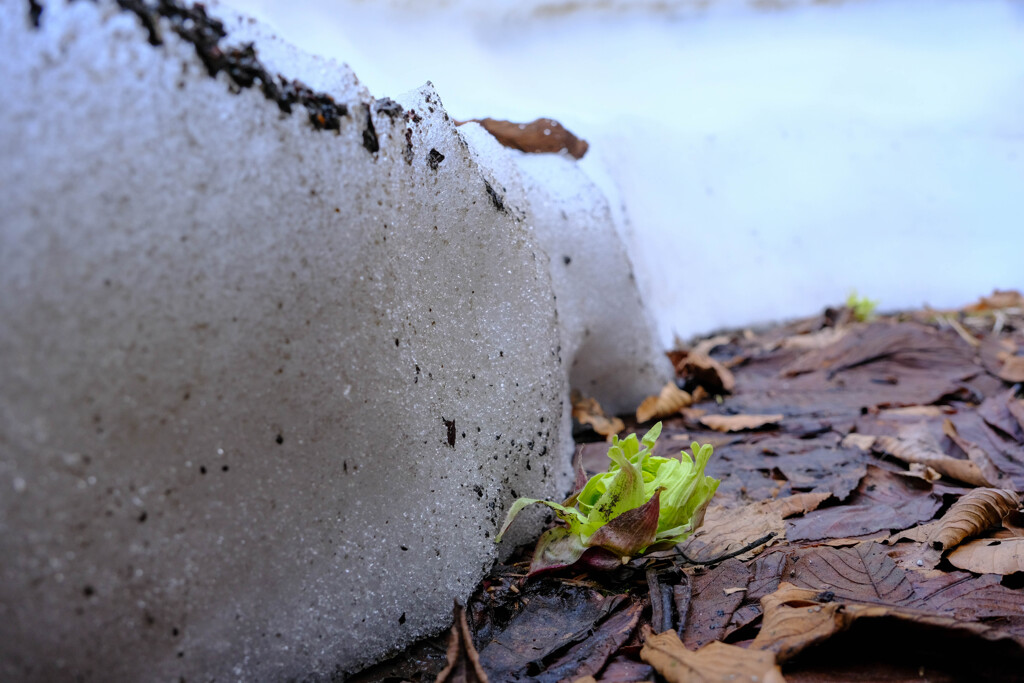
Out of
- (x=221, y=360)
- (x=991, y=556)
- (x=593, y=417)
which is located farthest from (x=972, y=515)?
(x=221, y=360)

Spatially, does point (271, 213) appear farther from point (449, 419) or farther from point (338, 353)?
point (449, 419)

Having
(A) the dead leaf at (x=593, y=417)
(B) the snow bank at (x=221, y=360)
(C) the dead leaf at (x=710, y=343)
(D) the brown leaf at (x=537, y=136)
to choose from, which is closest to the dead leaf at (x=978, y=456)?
(A) the dead leaf at (x=593, y=417)

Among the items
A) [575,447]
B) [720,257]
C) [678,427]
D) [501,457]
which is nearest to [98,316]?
[501,457]

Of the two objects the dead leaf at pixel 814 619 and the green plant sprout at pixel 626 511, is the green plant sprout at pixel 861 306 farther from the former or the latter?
the dead leaf at pixel 814 619

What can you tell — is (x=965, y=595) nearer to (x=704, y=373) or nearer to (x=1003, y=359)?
(x=704, y=373)

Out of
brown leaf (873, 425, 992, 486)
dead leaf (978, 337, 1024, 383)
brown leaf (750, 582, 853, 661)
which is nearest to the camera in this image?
brown leaf (750, 582, 853, 661)

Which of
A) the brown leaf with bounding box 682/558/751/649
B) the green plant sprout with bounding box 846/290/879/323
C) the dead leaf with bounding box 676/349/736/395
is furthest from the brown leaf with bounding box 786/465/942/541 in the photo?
the green plant sprout with bounding box 846/290/879/323

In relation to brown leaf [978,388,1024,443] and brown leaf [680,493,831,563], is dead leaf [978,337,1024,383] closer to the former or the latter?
brown leaf [978,388,1024,443]

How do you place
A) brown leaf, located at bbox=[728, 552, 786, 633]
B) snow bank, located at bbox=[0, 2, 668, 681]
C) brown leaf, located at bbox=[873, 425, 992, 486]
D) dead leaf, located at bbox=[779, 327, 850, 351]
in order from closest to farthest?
snow bank, located at bbox=[0, 2, 668, 681] → brown leaf, located at bbox=[728, 552, 786, 633] → brown leaf, located at bbox=[873, 425, 992, 486] → dead leaf, located at bbox=[779, 327, 850, 351]
